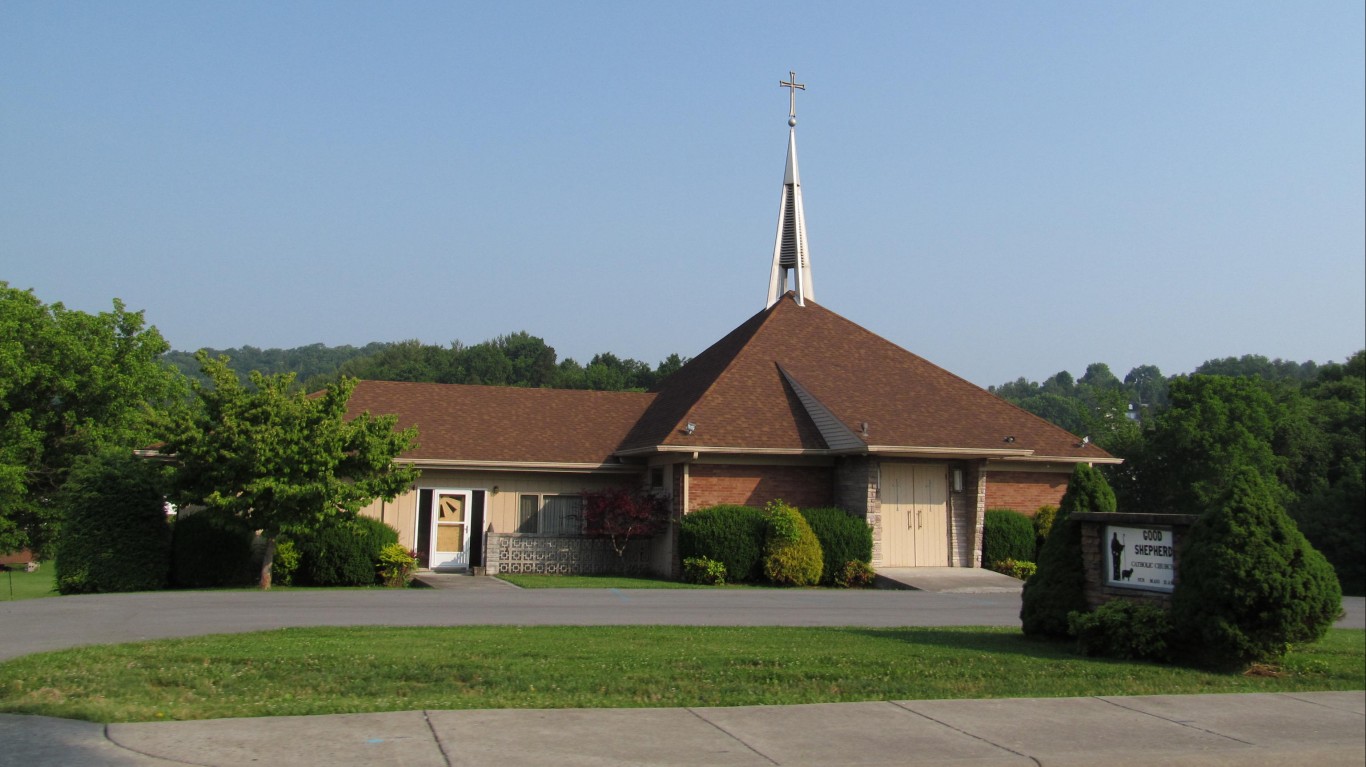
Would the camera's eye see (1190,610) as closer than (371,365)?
Yes

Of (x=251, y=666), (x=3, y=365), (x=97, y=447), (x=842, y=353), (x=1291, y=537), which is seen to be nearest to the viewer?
(x=251, y=666)

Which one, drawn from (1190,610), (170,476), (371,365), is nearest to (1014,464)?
(1190,610)

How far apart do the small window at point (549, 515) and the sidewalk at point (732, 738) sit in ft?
62.7

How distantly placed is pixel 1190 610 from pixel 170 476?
1799cm

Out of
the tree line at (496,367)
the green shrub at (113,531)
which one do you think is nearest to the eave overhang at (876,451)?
→ the green shrub at (113,531)

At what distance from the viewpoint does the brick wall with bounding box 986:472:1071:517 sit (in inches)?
1081

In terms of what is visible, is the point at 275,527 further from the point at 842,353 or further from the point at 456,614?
the point at 842,353

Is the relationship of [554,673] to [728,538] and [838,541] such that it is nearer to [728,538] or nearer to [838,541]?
[728,538]

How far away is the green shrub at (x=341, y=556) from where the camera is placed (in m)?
23.0

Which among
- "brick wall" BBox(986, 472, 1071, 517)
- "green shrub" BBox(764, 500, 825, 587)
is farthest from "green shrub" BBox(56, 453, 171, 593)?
"brick wall" BBox(986, 472, 1071, 517)

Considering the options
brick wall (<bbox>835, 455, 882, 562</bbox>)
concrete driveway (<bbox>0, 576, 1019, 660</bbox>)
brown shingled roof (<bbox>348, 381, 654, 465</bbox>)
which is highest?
brown shingled roof (<bbox>348, 381, 654, 465</bbox>)

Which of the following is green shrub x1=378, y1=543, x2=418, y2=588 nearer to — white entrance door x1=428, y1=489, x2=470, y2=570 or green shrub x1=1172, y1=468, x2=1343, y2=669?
white entrance door x1=428, y1=489, x2=470, y2=570

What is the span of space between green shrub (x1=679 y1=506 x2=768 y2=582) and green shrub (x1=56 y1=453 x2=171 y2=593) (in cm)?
1097

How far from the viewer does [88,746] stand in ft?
22.1
